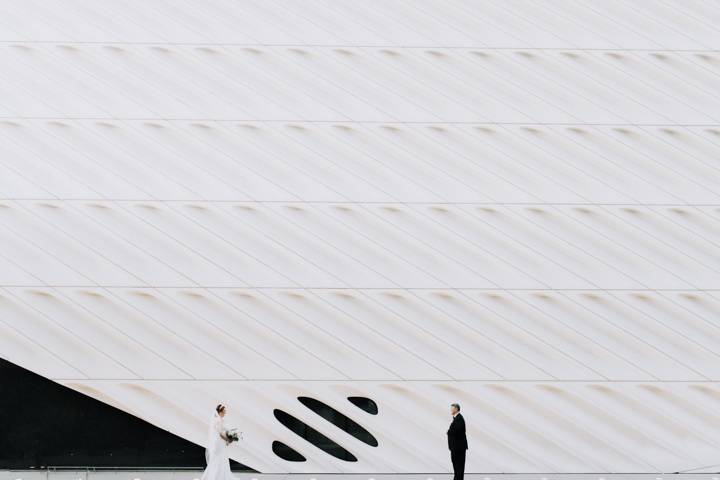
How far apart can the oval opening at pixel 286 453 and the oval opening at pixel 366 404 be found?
99cm

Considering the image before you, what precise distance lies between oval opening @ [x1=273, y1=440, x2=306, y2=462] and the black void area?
0.99 metres

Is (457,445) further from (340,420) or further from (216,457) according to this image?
(216,457)

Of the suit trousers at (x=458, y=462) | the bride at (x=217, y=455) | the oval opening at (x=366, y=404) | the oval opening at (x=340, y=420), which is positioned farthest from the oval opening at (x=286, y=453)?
the suit trousers at (x=458, y=462)

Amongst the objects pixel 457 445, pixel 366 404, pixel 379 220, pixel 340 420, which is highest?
pixel 379 220

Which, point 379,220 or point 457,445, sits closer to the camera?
point 457,445

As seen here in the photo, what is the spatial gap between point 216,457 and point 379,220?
3723mm

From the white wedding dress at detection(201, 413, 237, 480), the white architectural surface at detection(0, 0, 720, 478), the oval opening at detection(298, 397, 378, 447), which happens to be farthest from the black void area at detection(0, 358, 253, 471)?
the white wedding dress at detection(201, 413, 237, 480)

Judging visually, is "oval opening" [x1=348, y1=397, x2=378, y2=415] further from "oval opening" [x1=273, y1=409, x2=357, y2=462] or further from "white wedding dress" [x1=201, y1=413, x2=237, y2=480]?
"white wedding dress" [x1=201, y1=413, x2=237, y2=480]

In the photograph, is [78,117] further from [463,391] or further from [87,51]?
[463,391]

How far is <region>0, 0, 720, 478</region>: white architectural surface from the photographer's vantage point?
390 inches

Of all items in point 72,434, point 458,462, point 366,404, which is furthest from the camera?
point 72,434

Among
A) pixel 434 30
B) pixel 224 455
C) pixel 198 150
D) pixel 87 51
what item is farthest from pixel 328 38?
pixel 224 455

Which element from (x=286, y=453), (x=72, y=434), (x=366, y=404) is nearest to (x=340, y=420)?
(x=366, y=404)

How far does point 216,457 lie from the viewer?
816cm
